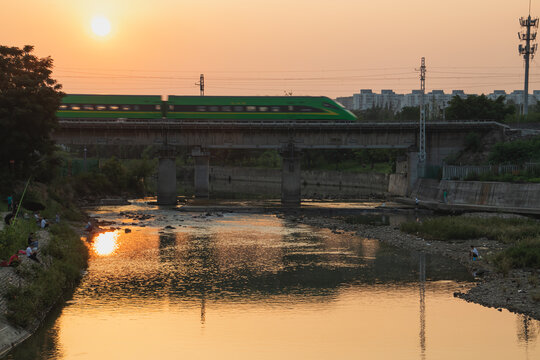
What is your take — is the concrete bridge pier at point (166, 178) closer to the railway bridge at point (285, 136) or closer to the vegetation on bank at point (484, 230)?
the railway bridge at point (285, 136)

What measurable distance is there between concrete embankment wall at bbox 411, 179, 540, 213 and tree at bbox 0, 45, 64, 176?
4747cm

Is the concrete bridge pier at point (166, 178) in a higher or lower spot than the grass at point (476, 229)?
higher

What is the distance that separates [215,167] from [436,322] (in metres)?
157

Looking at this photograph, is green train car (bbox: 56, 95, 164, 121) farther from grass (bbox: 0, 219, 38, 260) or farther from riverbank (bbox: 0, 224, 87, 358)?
grass (bbox: 0, 219, 38, 260)

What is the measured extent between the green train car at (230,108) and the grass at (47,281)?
4633 cm

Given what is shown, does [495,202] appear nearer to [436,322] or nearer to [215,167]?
[436,322]

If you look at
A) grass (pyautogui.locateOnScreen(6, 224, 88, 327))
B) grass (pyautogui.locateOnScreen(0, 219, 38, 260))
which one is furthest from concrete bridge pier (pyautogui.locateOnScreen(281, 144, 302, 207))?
grass (pyautogui.locateOnScreen(0, 219, 38, 260))

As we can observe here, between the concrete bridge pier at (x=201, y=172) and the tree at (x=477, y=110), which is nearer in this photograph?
the concrete bridge pier at (x=201, y=172)

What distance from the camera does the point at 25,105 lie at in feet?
183

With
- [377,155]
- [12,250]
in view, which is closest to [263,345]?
[12,250]

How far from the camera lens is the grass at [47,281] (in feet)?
86.3

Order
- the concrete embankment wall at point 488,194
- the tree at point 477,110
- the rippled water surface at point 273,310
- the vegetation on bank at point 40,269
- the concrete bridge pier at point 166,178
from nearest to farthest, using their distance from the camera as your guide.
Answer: the rippled water surface at point 273,310 → the vegetation on bank at point 40,269 → the concrete embankment wall at point 488,194 → the concrete bridge pier at point 166,178 → the tree at point 477,110

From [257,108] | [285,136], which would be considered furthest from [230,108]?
[285,136]

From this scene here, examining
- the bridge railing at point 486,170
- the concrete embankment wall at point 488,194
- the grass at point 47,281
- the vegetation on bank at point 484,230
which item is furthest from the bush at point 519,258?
the bridge railing at point 486,170
